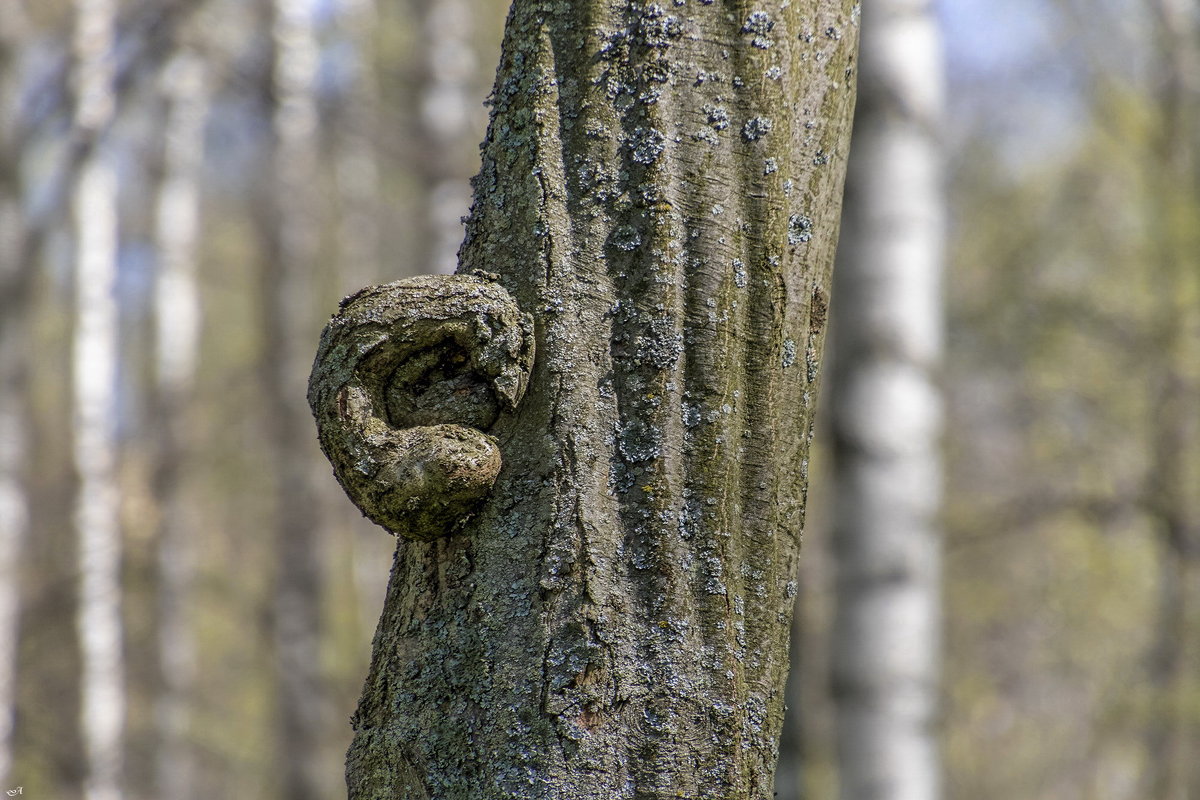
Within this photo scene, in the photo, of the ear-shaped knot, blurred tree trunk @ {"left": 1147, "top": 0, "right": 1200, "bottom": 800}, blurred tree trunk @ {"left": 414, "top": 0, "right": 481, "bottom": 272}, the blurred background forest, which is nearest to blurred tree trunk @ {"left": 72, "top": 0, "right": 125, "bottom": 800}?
the blurred background forest

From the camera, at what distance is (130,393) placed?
15625mm

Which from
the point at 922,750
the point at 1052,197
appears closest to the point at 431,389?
the point at 922,750

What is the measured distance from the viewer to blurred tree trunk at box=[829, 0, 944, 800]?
2.73 m

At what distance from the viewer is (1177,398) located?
8203 mm

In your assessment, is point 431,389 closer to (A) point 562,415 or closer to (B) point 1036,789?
(A) point 562,415

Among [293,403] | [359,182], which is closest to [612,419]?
[293,403]

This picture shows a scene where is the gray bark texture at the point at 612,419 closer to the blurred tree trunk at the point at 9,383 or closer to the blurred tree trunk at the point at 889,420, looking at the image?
the blurred tree trunk at the point at 889,420

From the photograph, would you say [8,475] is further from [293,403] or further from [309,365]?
[309,365]

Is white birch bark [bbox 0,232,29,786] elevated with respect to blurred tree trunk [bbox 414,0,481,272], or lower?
lower

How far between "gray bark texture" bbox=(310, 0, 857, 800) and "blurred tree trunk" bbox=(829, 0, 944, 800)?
1.81 meters

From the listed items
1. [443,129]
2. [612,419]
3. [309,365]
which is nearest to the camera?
[612,419]

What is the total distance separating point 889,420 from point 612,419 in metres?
1.96

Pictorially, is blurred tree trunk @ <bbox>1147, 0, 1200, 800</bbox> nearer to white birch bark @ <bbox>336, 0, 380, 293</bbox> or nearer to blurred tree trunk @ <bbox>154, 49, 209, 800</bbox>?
white birch bark @ <bbox>336, 0, 380, 293</bbox>

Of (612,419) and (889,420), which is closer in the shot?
(612,419)
